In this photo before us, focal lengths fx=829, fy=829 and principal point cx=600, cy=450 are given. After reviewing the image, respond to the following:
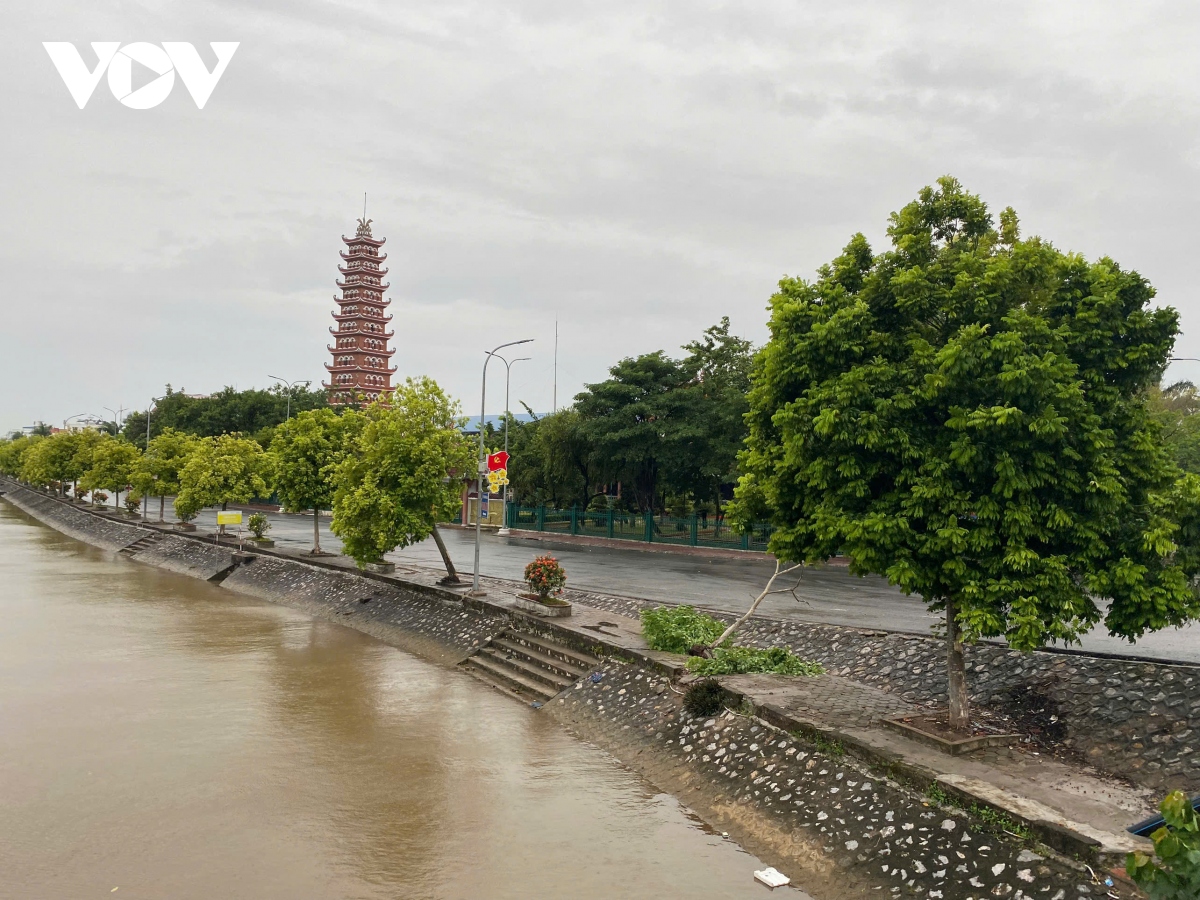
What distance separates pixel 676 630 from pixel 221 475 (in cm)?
3049

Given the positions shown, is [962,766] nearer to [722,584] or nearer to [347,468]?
[722,584]

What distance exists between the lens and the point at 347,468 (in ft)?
74.5

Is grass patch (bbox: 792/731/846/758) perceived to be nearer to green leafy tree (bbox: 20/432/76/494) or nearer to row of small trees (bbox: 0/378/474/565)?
row of small trees (bbox: 0/378/474/565)

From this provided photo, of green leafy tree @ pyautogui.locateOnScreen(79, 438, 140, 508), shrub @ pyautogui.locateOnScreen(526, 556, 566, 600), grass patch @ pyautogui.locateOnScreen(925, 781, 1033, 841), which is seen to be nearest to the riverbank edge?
grass patch @ pyautogui.locateOnScreen(925, 781, 1033, 841)

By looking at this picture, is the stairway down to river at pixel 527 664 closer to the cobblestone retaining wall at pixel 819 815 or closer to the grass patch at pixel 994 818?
the cobblestone retaining wall at pixel 819 815

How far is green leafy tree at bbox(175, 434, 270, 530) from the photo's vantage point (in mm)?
38500

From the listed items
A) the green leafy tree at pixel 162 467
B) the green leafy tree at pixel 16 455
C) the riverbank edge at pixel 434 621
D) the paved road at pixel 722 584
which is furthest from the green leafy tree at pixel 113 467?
the green leafy tree at pixel 16 455

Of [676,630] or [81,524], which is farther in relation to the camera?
[81,524]

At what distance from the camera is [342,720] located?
1321 cm

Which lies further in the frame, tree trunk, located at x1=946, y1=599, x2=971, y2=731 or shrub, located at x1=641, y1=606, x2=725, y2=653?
shrub, located at x1=641, y1=606, x2=725, y2=653

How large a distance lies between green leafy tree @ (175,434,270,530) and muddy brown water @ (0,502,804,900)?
70.0 feet

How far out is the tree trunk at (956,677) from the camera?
34.4 ft

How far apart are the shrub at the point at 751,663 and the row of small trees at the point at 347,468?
1045 cm

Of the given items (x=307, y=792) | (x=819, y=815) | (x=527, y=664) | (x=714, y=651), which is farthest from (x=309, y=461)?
(x=819, y=815)
